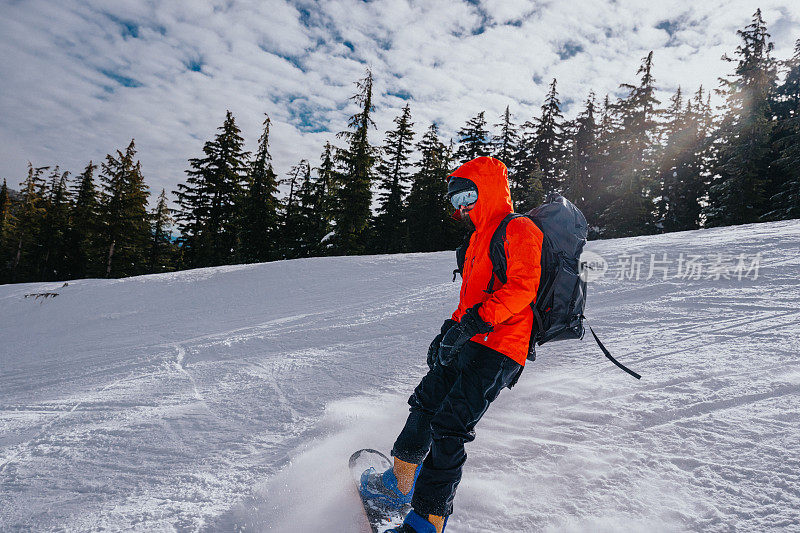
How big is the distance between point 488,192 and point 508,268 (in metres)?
0.54

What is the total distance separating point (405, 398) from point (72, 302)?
11.4 m

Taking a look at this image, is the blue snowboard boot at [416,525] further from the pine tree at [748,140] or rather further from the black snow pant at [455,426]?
the pine tree at [748,140]

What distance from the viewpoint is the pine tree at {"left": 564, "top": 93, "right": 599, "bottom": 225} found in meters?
30.5

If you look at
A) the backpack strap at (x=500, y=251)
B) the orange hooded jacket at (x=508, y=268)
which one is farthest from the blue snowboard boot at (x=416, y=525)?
the backpack strap at (x=500, y=251)

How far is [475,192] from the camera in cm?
240

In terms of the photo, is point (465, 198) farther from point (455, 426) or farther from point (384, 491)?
point (384, 491)

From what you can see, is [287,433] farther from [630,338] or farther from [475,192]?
[630,338]

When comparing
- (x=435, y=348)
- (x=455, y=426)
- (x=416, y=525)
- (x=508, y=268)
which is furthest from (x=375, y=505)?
(x=508, y=268)

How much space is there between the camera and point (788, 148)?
898 inches

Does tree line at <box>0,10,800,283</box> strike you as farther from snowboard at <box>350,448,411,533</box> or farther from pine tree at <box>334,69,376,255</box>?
snowboard at <box>350,448,411,533</box>

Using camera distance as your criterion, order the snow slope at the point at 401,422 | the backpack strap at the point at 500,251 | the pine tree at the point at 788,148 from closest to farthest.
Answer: the backpack strap at the point at 500,251 → the snow slope at the point at 401,422 → the pine tree at the point at 788,148

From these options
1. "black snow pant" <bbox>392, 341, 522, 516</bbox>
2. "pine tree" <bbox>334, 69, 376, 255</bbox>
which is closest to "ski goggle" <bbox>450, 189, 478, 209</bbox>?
"black snow pant" <bbox>392, 341, 522, 516</bbox>

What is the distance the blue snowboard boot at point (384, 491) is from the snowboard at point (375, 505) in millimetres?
25

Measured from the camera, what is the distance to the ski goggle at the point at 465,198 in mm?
2412
